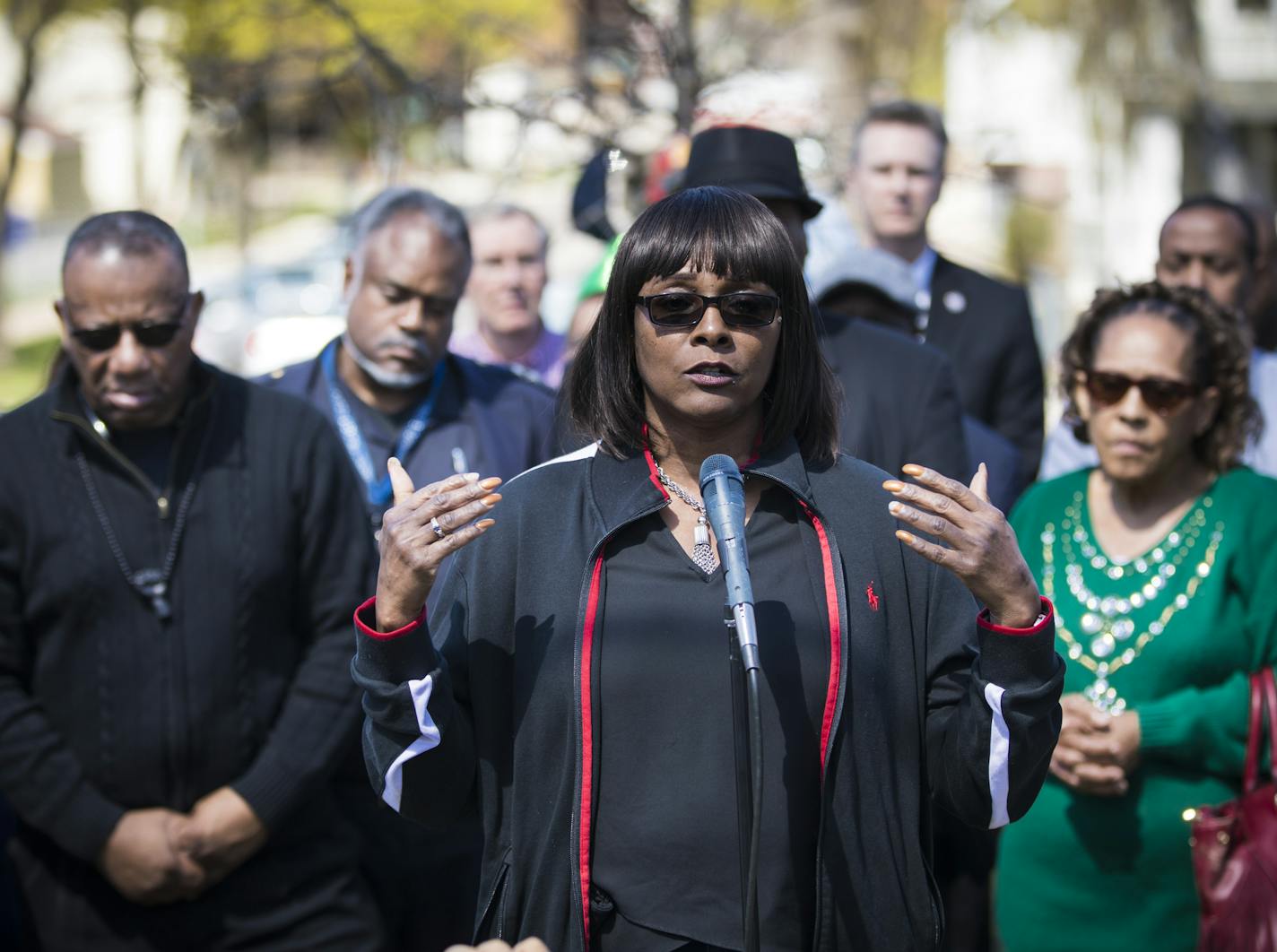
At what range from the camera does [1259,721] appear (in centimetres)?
433

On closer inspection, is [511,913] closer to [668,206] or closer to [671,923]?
[671,923]

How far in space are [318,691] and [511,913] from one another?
1.45 m

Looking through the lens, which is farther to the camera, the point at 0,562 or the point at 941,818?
the point at 941,818

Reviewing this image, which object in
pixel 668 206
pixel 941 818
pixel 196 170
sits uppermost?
pixel 196 170

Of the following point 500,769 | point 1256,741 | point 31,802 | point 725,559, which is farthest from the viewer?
point 1256,741

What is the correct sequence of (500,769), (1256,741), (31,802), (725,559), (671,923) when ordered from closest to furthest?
(725,559) → (671,923) → (500,769) → (31,802) → (1256,741)

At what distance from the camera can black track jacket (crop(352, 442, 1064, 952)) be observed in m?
2.86

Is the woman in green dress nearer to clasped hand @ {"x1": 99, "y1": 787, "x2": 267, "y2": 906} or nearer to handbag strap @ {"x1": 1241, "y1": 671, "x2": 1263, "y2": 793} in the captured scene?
handbag strap @ {"x1": 1241, "y1": 671, "x2": 1263, "y2": 793}

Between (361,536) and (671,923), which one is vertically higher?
(361,536)

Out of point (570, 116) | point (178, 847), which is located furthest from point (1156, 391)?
point (570, 116)

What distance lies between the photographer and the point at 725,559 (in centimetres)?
263

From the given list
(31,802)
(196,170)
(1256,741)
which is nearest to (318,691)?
(31,802)

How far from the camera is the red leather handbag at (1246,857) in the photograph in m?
4.11

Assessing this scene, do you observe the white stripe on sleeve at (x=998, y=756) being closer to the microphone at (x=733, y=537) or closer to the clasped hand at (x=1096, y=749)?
the microphone at (x=733, y=537)
